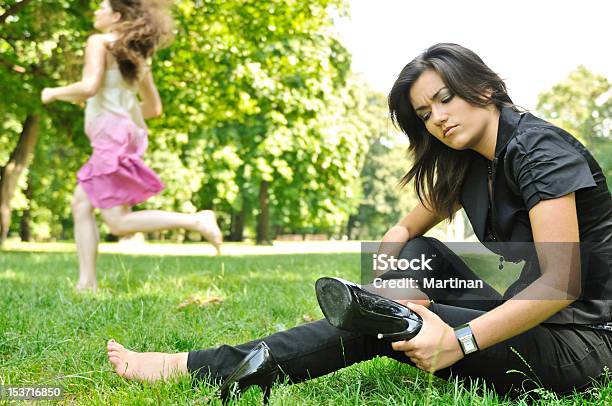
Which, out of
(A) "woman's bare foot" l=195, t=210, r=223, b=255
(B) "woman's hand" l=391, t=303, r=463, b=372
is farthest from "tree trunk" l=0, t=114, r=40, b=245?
(B) "woman's hand" l=391, t=303, r=463, b=372

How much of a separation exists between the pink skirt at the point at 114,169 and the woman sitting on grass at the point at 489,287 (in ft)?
8.33

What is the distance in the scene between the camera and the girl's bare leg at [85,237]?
4781 millimetres

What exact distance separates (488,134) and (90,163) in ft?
11.2

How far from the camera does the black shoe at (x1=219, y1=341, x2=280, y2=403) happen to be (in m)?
A: 1.89

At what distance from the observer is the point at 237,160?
20500mm

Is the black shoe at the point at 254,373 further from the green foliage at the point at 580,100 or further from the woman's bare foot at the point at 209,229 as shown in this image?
the green foliage at the point at 580,100

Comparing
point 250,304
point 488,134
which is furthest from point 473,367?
point 250,304

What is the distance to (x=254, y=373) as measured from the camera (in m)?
1.89

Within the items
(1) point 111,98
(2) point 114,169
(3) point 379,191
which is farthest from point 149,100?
(3) point 379,191

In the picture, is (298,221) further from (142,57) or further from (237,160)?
(142,57)

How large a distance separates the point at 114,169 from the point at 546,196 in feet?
11.5

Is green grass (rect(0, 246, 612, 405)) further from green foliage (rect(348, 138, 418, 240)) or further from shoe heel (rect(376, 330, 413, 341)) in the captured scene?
green foliage (rect(348, 138, 418, 240))

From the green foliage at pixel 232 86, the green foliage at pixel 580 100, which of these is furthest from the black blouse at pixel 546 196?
the green foliage at pixel 580 100

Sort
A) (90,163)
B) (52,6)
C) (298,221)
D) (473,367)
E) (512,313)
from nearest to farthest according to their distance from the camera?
(512,313) → (473,367) → (90,163) → (52,6) → (298,221)
